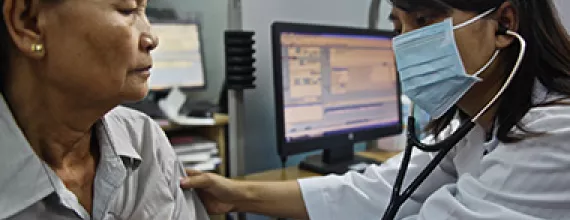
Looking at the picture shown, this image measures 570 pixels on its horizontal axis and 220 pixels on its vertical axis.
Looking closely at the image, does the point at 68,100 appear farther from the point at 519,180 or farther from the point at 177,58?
the point at 177,58

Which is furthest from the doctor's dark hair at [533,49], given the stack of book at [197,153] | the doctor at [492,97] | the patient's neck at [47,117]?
the stack of book at [197,153]

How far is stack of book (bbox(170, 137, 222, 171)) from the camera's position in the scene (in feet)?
5.19

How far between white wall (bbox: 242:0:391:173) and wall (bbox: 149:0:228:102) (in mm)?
236

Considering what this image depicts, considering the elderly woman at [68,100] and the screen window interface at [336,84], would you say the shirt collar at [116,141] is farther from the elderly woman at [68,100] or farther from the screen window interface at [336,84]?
the screen window interface at [336,84]

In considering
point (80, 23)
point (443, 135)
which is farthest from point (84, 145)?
point (443, 135)

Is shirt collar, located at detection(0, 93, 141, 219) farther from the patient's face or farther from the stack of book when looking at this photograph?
the stack of book

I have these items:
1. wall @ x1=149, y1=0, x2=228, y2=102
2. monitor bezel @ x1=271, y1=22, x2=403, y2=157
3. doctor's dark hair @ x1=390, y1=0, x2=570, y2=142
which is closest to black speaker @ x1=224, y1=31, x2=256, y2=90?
monitor bezel @ x1=271, y1=22, x2=403, y2=157

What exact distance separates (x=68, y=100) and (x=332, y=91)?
1073 millimetres

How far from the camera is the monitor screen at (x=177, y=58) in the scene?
1750 millimetres

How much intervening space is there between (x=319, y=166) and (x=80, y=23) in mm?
1142

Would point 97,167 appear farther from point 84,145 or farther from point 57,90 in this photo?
point 57,90

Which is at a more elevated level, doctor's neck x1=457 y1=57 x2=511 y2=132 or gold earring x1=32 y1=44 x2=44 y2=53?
gold earring x1=32 y1=44 x2=44 y2=53

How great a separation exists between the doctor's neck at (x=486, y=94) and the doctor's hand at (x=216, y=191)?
0.61 m

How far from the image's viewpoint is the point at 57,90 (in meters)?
0.75
